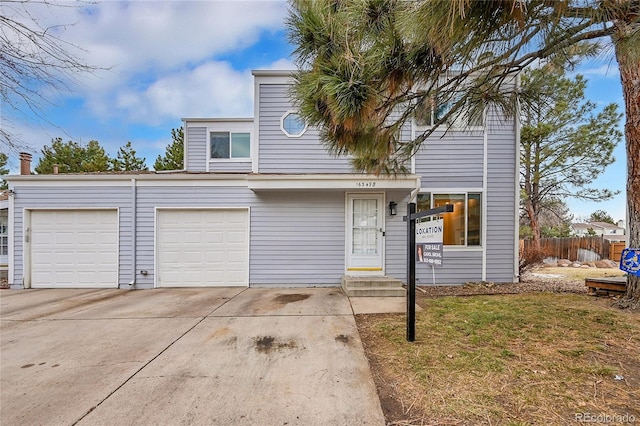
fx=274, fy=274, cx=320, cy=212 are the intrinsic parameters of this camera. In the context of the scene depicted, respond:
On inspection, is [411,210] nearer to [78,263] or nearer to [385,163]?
[385,163]

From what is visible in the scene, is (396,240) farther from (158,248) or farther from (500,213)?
(158,248)

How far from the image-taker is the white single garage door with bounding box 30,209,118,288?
6629 millimetres

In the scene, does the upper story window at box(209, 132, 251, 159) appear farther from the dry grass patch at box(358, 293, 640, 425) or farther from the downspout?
the dry grass patch at box(358, 293, 640, 425)

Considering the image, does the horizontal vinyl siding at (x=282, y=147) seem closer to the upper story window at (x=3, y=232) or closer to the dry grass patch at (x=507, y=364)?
the dry grass patch at (x=507, y=364)

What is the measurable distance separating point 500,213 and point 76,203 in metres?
10.4

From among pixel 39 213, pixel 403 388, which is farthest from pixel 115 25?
pixel 403 388

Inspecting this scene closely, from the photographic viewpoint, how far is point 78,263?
6.65m

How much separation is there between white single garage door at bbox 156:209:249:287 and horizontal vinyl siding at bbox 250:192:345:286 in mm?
351

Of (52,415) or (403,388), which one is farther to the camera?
(403,388)

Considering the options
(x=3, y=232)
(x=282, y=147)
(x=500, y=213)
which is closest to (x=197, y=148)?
(x=282, y=147)

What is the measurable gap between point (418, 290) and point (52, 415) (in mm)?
5957

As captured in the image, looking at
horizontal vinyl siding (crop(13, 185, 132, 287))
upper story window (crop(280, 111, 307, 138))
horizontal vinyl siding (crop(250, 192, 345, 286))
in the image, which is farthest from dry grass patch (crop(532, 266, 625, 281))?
horizontal vinyl siding (crop(13, 185, 132, 287))

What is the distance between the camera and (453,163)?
22.4ft

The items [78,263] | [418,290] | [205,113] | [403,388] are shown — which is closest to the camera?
[403,388]
